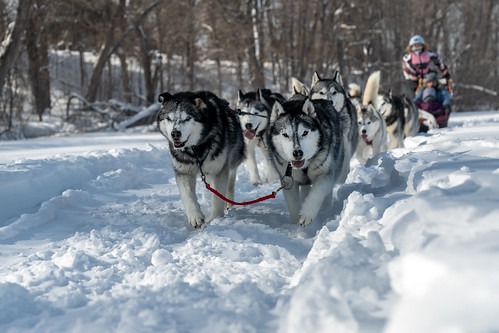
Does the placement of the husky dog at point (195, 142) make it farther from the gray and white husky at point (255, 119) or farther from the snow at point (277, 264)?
the gray and white husky at point (255, 119)

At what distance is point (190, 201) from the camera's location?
3.79 meters

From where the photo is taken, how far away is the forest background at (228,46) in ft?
59.1

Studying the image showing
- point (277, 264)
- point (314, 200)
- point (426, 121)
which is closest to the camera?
point (277, 264)

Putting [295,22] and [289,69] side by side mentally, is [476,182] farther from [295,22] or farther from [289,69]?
[289,69]

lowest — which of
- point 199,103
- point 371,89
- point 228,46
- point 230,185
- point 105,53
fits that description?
point 230,185

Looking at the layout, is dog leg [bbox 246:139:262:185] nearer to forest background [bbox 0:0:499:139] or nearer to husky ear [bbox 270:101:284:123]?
husky ear [bbox 270:101:284:123]

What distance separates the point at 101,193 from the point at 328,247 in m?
3.22

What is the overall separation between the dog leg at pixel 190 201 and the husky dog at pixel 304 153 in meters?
0.67

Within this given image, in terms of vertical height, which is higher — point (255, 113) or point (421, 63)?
point (421, 63)

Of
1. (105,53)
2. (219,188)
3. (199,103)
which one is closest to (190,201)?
(219,188)

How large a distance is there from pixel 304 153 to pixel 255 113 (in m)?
2.24

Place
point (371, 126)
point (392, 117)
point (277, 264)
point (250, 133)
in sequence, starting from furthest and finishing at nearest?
point (392, 117) < point (371, 126) < point (250, 133) < point (277, 264)

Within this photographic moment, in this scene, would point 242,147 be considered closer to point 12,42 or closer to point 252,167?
point 252,167

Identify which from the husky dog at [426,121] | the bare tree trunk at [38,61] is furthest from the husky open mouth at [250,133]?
the bare tree trunk at [38,61]
